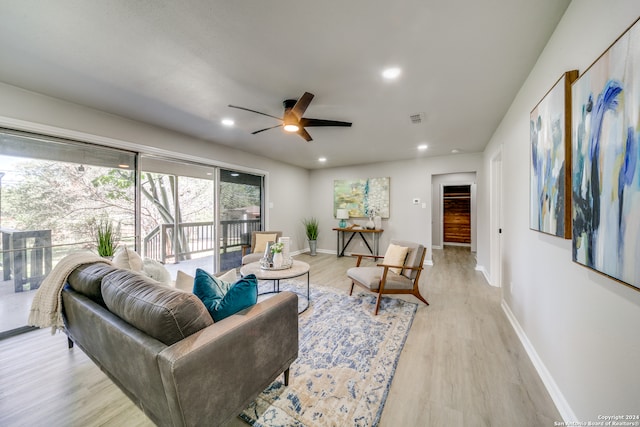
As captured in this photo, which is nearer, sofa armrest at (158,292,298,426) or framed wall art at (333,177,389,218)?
sofa armrest at (158,292,298,426)

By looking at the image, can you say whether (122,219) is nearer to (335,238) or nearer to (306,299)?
(306,299)

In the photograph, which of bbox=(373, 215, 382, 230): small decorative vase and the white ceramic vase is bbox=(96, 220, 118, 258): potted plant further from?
bbox=(373, 215, 382, 230): small decorative vase

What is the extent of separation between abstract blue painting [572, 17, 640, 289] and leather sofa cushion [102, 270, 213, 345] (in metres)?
1.84

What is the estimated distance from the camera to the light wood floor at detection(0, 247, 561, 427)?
56.0 inches

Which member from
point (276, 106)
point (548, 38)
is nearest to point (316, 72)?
point (276, 106)

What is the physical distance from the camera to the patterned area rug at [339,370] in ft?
4.68

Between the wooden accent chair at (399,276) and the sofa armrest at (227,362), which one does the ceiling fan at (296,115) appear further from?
the wooden accent chair at (399,276)

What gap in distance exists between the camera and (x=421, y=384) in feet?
5.56

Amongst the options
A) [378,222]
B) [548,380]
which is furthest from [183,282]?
[378,222]

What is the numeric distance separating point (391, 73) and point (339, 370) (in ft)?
8.38

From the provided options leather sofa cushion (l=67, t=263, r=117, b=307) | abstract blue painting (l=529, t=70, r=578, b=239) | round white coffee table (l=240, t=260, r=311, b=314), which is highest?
abstract blue painting (l=529, t=70, r=578, b=239)

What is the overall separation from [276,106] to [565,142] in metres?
2.52

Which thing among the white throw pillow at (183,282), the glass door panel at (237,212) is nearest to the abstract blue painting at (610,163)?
the white throw pillow at (183,282)

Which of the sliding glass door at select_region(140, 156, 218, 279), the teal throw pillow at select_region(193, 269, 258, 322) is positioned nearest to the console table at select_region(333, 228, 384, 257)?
the sliding glass door at select_region(140, 156, 218, 279)
